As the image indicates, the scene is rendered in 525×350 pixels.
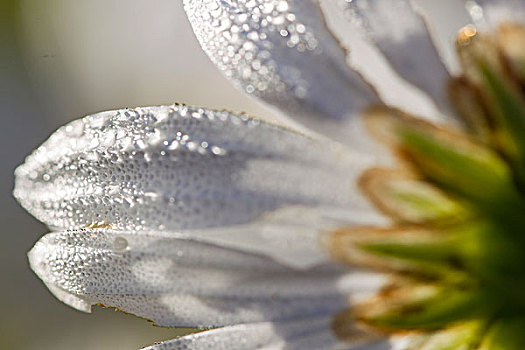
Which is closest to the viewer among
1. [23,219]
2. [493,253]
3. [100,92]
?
[493,253]

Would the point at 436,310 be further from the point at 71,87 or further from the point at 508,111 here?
the point at 71,87

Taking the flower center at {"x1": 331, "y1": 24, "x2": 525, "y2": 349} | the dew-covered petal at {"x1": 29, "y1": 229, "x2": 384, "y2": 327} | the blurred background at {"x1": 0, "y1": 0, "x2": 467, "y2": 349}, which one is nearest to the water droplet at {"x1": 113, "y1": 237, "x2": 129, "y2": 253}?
the dew-covered petal at {"x1": 29, "y1": 229, "x2": 384, "y2": 327}

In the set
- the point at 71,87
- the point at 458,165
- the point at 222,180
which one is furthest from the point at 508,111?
the point at 71,87

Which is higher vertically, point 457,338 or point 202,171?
point 202,171

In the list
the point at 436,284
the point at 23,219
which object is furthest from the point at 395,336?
the point at 23,219

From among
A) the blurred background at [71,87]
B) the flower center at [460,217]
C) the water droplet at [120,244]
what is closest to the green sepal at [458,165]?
the flower center at [460,217]

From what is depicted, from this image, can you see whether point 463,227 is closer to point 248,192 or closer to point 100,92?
point 248,192
